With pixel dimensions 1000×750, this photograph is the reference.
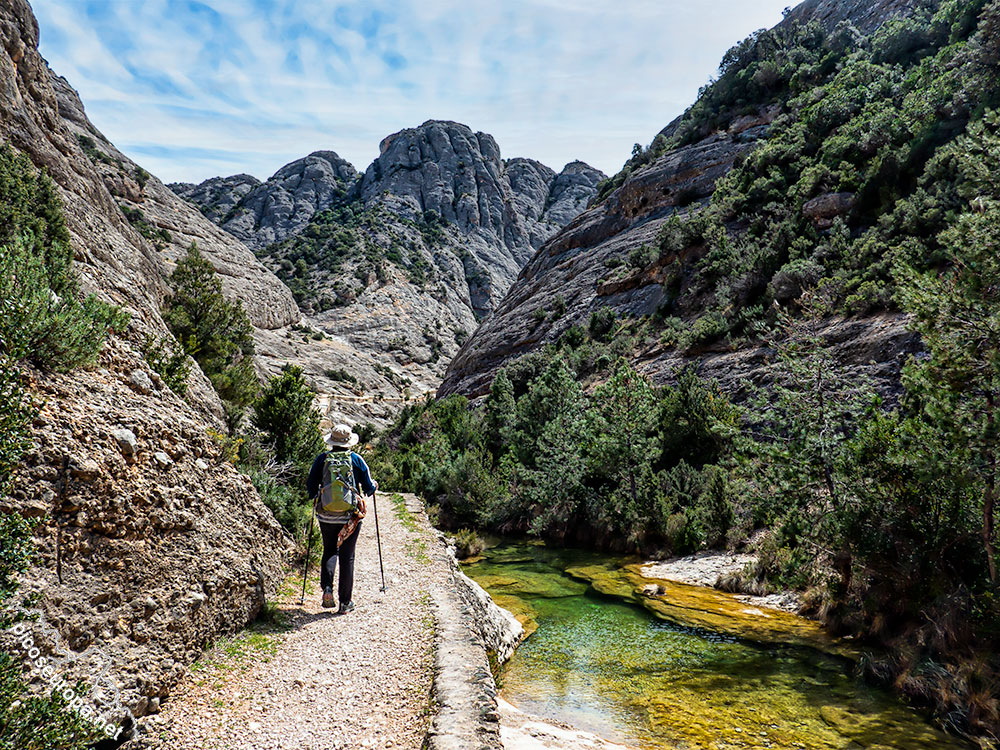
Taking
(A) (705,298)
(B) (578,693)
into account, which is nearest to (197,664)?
(B) (578,693)

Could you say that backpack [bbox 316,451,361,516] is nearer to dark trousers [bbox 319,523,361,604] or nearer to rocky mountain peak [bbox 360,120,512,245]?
dark trousers [bbox 319,523,361,604]

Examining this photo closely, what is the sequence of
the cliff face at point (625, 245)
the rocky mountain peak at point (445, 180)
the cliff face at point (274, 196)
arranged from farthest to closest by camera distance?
1. the rocky mountain peak at point (445, 180)
2. the cliff face at point (274, 196)
3. the cliff face at point (625, 245)

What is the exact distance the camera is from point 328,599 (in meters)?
7.56

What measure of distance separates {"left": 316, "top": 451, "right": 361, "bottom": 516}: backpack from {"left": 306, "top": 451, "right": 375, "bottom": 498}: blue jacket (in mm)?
154

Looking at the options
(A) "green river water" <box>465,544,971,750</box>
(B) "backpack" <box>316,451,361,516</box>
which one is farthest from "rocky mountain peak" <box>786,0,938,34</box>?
(B) "backpack" <box>316,451,361,516</box>

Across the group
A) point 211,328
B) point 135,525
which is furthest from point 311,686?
point 211,328

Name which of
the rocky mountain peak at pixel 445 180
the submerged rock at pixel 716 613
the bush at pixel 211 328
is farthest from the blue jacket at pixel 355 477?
the rocky mountain peak at pixel 445 180

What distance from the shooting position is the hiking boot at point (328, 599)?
7.54m

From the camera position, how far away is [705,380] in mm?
23156

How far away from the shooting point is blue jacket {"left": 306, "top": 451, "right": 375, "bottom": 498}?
7715 millimetres

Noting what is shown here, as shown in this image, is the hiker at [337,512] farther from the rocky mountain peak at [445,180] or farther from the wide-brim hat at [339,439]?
the rocky mountain peak at [445,180]

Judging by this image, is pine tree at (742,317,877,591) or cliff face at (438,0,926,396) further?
cliff face at (438,0,926,396)

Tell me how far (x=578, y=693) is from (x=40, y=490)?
24.6ft

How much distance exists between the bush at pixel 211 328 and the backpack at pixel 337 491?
11.1m
